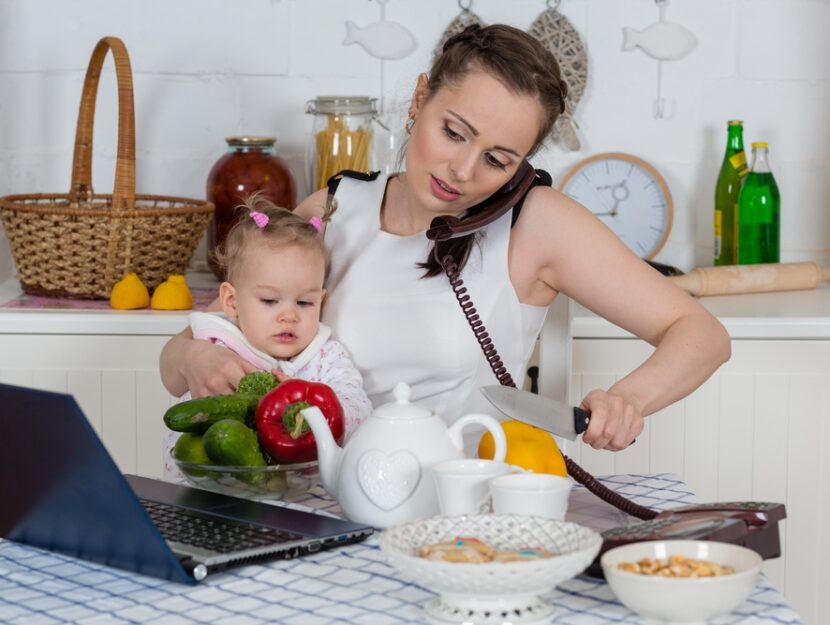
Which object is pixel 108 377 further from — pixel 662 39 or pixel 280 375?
pixel 662 39

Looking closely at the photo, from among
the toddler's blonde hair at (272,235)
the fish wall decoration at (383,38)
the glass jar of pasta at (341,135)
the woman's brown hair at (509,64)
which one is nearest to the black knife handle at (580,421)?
the woman's brown hair at (509,64)

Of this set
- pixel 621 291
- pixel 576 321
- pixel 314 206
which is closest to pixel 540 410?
pixel 621 291

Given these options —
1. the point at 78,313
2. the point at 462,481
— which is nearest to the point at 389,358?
the point at 462,481

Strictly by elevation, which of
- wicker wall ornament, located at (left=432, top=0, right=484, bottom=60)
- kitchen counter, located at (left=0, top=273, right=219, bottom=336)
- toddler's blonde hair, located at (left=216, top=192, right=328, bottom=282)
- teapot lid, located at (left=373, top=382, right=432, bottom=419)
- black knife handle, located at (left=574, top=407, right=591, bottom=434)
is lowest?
black knife handle, located at (left=574, top=407, right=591, bottom=434)

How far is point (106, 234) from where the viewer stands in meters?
2.52

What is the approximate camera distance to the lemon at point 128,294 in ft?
8.32

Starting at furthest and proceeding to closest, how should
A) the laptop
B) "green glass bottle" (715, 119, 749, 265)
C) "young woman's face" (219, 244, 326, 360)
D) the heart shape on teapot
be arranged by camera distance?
"green glass bottle" (715, 119, 749, 265), "young woman's face" (219, 244, 326, 360), the heart shape on teapot, the laptop

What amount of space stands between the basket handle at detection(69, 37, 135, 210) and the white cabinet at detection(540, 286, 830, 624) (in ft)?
3.14

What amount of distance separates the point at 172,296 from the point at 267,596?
4.99 feet

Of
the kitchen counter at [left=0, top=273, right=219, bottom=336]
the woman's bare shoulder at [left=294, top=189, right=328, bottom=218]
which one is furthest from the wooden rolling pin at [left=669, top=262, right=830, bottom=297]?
the kitchen counter at [left=0, top=273, right=219, bottom=336]

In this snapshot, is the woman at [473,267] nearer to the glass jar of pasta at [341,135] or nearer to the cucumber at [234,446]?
the cucumber at [234,446]

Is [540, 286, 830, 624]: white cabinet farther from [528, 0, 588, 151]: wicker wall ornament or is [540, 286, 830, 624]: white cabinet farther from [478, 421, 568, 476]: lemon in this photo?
[478, 421, 568, 476]: lemon

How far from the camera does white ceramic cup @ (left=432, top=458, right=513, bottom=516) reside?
115 cm

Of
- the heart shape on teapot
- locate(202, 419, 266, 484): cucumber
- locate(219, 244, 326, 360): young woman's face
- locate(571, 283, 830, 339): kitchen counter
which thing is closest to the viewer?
the heart shape on teapot
